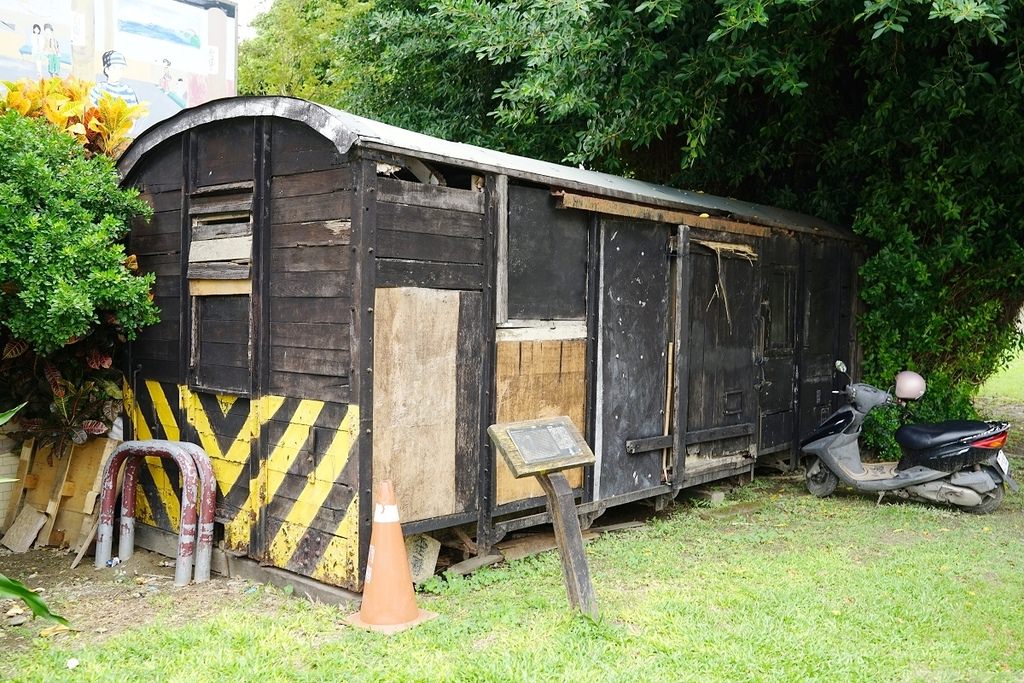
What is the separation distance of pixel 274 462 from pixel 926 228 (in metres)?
7.86

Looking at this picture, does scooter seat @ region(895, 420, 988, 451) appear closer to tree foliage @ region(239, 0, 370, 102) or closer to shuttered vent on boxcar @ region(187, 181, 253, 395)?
shuttered vent on boxcar @ region(187, 181, 253, 395)

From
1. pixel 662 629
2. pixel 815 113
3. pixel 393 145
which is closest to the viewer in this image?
pixel 662 629

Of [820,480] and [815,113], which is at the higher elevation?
[815,113]

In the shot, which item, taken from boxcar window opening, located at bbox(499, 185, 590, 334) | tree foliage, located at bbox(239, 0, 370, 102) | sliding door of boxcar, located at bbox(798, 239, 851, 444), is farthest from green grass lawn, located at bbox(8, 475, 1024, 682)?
tree foliage, located at bbox(239, 0, 370, 102)

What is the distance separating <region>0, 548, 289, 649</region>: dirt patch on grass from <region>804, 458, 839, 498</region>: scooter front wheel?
16.8ft

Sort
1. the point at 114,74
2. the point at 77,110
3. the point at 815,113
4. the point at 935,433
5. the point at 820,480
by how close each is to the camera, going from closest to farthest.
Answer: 1. the point at 77,110
2. the point at 935,433
3. the point at 820,480
4. the point at 815,113
5. the point at 114,74

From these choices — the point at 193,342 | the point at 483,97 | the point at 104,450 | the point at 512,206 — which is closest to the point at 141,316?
the point at 193,342

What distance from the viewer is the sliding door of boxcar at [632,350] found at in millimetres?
6480

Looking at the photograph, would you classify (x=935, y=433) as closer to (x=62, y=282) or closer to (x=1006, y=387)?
(x=62, y=282)

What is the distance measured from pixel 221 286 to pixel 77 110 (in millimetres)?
1668

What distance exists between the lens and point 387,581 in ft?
15.0

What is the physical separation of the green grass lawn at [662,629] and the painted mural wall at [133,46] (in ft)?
20.6


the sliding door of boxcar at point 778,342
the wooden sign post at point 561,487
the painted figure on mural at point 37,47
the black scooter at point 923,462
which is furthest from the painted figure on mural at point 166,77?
the black scooter at point 923,462

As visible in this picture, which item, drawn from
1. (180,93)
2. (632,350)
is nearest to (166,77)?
(180,93)
